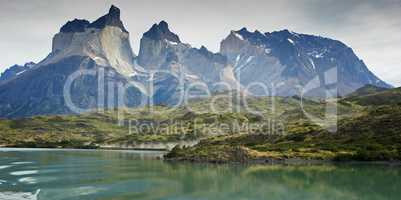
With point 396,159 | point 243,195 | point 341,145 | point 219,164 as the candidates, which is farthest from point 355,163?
point 243,195

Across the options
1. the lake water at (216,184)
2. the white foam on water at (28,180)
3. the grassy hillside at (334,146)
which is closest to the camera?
the lake water at (216,184)

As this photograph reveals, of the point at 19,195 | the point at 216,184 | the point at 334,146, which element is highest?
the point at 334,146

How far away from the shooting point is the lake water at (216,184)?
249ft

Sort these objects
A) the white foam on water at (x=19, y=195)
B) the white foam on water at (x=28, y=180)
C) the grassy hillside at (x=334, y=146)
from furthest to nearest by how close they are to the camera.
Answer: the grassy hillside at (x=334, y=146)
the white foam on water at (x=28, y=180)
the white foam on water at (x=19, y=195)

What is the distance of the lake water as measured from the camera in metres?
75.8

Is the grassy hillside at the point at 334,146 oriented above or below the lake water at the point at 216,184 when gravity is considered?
above

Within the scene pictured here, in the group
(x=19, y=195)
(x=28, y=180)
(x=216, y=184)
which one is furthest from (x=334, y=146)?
(x=19, y=195)

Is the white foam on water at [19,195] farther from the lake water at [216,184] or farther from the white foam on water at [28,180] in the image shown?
the white foam on water at [28,180]

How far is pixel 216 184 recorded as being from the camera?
92000 mm

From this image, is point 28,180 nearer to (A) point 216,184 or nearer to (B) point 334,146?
(A) point 216,184

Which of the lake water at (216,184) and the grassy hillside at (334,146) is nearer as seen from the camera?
the lake water at (216,184)

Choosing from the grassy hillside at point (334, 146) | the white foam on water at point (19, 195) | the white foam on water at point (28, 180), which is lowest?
the white foam on water at point (28, 180)

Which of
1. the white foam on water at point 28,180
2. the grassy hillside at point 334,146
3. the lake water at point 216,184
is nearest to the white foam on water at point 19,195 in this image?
the lake water at point 216,184

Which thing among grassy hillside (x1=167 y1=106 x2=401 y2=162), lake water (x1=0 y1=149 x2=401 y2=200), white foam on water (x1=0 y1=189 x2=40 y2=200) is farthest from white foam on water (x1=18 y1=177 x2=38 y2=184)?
grassy hillside (x1=167 y1=106 x2=401 y2=162)
